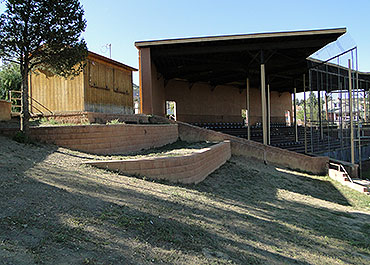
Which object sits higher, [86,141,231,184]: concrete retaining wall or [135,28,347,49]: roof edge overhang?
[135,28,347,49]: roof edge overhang

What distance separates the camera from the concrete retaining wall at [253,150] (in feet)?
51.4

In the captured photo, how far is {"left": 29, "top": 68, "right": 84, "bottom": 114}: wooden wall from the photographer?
1217 centimetres

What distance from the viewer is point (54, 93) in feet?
40.8

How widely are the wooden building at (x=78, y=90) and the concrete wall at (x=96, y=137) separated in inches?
119

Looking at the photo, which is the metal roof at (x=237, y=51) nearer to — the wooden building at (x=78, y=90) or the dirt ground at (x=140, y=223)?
the wooden building at (x=78, y=90)

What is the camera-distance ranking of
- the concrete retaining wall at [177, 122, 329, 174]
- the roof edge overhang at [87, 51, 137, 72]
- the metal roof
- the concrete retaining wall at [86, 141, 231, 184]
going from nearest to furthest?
the concrete retaining wall at [86, 141, 231, 184]
the roof edge overhang at [87, 51, 137, 72]
the metal roof
the concrete retaining wall at [177, 122, 329, 174]

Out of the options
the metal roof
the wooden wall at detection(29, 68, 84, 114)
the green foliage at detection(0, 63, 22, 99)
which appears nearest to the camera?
the wooden wall at detection(29, 68, 84, 114)

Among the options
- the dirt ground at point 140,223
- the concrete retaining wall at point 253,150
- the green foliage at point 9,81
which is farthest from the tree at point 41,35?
the green foliage at point 9,81

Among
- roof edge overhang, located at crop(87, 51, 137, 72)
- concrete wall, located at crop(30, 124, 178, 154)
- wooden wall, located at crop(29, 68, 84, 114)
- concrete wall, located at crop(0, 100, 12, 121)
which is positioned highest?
roof edge overhang, located at crop(87, 51, 137, 72)

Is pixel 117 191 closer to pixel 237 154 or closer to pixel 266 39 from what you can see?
pixel 237 154

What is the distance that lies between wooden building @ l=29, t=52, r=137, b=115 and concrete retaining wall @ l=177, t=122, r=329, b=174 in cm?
447

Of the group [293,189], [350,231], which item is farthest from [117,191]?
[293,189]

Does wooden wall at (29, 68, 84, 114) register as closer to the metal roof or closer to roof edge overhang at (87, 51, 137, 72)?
roof edge overhang at (87, 51, 137, 72)

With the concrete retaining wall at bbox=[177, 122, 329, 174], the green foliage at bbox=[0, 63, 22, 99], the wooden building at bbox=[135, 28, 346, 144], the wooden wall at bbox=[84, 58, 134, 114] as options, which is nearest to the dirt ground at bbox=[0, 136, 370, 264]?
the wooden wall at bbox=[84, 58, 134, 114]
